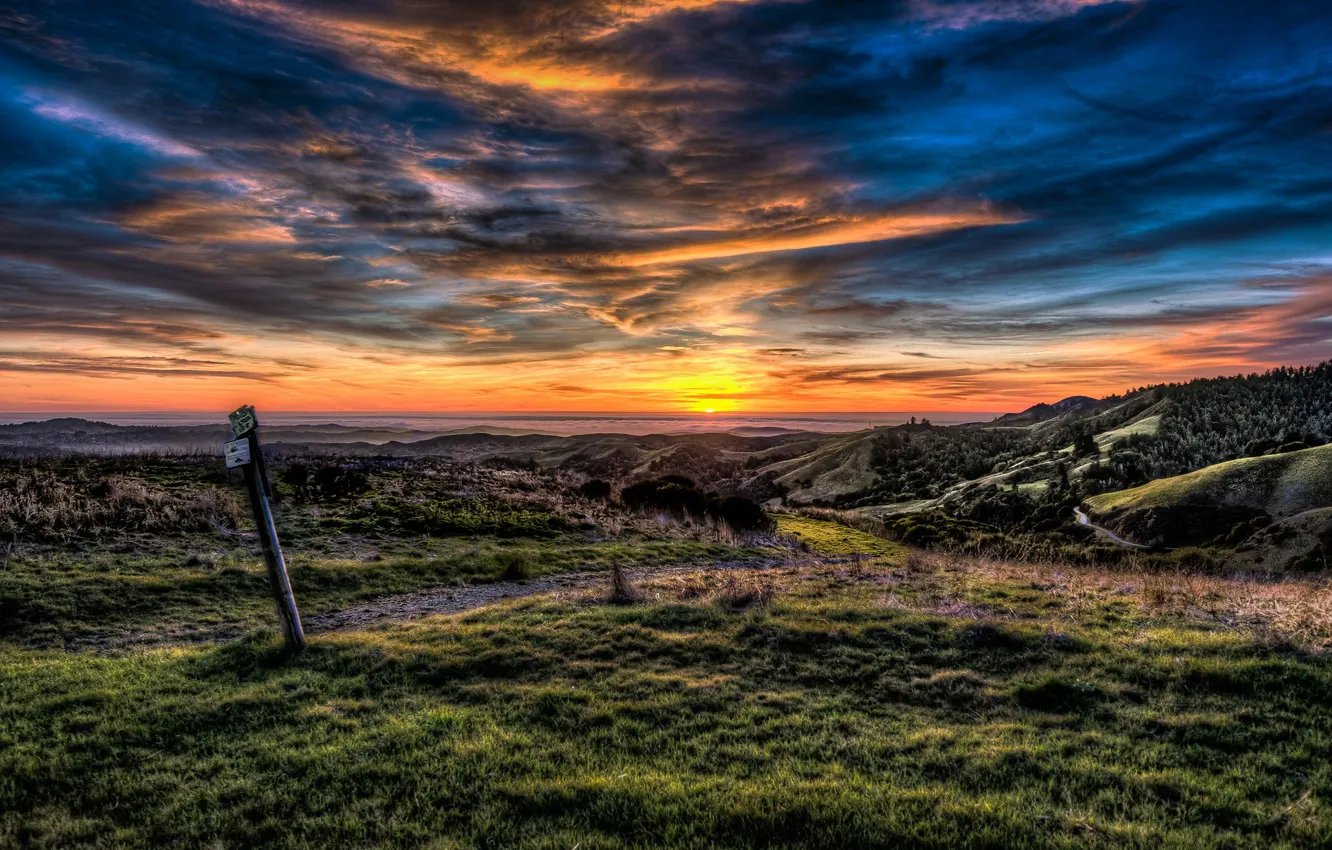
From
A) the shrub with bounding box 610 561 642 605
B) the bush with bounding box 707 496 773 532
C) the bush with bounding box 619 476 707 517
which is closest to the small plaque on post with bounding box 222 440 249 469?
the shrub with bounding box 610 561 642 605

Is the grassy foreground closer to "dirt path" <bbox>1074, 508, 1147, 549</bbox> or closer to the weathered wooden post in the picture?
the weathered wooden post

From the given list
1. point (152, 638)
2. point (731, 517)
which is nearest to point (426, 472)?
point (731, 517)

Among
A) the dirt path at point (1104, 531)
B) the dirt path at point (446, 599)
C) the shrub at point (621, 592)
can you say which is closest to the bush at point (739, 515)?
the dirt path at point (446, 599)

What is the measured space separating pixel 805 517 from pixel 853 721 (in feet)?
157

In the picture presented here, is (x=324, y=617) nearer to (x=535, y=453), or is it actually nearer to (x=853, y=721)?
(x=853, y=721)

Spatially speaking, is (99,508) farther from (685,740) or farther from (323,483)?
(685,740)

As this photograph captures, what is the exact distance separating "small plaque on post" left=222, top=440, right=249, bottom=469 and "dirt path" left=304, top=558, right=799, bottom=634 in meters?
5.30

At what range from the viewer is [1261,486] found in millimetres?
37125

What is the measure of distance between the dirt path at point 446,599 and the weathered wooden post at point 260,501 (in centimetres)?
307

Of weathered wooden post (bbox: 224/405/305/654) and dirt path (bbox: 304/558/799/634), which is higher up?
weathered wooden post (bbox: 224/405/305/654)

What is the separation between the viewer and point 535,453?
14700 centimetres

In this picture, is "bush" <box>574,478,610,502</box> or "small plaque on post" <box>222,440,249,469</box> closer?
"small plaque on post" <box>222,440,249,469</box>

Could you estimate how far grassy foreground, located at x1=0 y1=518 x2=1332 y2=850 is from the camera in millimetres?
6066

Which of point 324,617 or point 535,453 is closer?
point 324,617
